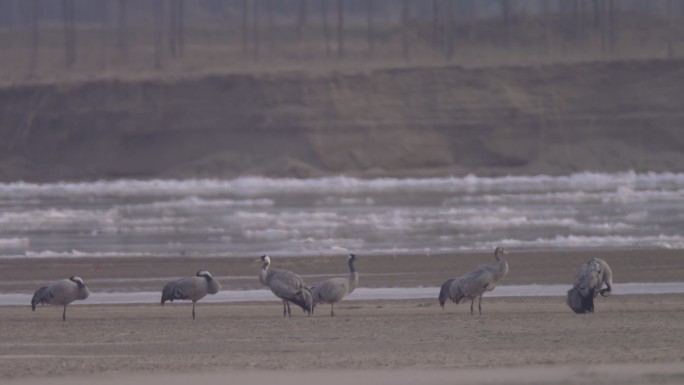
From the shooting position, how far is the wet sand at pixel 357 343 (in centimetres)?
1134

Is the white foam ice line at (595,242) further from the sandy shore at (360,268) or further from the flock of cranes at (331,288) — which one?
the flock of cranes at (331,288)

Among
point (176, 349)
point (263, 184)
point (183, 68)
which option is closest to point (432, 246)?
point (176, 349)

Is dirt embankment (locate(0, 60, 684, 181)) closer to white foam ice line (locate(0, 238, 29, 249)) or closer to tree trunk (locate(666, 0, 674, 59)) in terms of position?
tree trunk (locate(666, 0, 674, 59))

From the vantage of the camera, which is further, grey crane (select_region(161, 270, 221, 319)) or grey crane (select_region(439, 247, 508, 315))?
grey crane (select_region(161, 270, 221, 319))

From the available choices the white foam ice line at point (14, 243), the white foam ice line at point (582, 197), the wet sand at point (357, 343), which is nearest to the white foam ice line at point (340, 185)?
the white foam ice line at point (582, 197)

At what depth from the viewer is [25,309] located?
17875mm

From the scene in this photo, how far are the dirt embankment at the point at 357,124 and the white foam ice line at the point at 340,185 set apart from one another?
7.69ft

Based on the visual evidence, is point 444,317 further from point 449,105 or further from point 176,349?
point 449,105

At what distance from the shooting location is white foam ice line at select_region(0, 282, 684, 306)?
18.3 metres

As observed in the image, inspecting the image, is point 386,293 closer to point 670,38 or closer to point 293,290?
point 293,290

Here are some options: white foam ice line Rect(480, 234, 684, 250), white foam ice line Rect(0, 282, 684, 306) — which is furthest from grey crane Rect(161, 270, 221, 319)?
white foam ice line Rect(480, 234, 684, 250)

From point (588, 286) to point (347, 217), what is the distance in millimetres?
19951

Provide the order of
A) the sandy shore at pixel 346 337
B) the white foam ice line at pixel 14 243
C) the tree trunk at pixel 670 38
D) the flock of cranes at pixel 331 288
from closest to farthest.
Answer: the sandy shore at pixel 346 337, the flock of cranes at pixel 331 288, the white foam ice line at pixel 14 243, the tree trunk at pixel 670 38

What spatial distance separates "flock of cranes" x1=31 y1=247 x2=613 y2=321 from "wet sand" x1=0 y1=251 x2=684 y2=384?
243 millimetres
